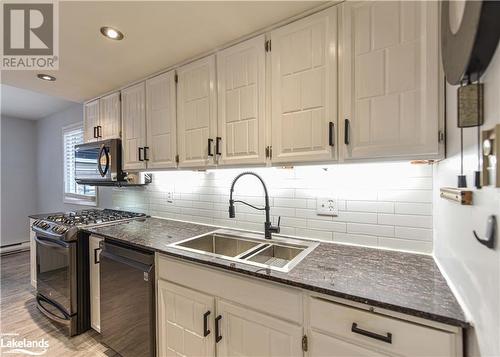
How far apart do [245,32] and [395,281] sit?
1.64 metres

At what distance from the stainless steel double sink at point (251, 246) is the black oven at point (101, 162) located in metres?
1.26

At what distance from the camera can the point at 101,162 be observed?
8.15 ft

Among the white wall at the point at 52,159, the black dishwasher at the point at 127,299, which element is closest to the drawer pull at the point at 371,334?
the black dishwasher at the point at 127,299

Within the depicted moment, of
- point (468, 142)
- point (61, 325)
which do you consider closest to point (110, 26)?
point (468, 142)

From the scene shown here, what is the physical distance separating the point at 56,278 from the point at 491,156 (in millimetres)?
A: 3095

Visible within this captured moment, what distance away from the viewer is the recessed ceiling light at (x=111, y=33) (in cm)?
152

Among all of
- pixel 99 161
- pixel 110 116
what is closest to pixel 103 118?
pixel 110 116

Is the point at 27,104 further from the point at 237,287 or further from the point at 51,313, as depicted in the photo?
the point at 237,287

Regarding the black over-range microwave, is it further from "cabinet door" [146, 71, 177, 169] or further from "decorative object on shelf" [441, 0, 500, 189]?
"decorative object on shelf" [441, 0, 500, 189]

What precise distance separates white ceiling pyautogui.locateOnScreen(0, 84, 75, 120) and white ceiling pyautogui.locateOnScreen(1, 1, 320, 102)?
4.26ft

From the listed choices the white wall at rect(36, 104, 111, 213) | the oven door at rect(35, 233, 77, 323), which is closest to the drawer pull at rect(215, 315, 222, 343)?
the oven door at rect(35, 233, 77, 323)

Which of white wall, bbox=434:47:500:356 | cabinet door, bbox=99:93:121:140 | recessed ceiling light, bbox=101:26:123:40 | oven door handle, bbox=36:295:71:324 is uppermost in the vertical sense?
recessed ceiling light, bbox=101:26:123:40

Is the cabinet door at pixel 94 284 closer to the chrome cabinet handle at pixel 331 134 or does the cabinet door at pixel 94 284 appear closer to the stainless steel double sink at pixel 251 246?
the stainless steel double sink at pixel 251 246

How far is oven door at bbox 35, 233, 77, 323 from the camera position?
82.1 inches
